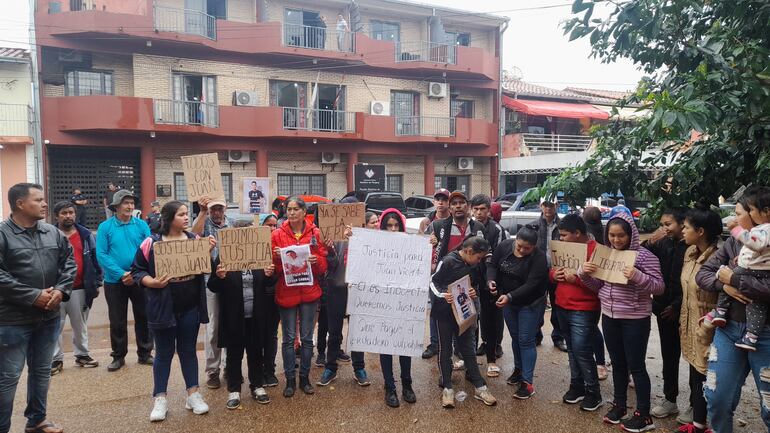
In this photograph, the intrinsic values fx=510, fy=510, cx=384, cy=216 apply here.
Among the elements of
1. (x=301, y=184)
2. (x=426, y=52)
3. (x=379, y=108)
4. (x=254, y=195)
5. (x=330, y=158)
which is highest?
(x=426, y=52)

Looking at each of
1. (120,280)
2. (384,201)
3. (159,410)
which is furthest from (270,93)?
(159,410)

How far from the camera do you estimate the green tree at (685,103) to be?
3.73 m

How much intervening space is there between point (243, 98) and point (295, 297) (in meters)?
16.7

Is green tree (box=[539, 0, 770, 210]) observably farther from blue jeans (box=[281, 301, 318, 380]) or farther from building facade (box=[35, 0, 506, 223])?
building facade (box=[35, 0, 506, 223])

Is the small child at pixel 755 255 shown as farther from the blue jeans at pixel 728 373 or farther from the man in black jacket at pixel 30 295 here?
the man in black jacket at pixel 30 295

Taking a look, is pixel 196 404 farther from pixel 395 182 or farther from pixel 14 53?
pixel 395 182

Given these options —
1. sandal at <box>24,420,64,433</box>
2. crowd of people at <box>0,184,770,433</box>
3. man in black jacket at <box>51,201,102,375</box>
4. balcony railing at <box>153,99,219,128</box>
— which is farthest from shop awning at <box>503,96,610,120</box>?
sandal at <box>24,420,64,433</box>

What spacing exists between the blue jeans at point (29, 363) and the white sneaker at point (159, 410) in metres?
0.85

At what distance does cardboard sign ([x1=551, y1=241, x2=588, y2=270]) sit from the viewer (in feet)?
15.3

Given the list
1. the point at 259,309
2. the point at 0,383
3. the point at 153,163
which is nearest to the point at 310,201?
the point at 153,163

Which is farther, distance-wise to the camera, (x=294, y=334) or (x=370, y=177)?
(x=370, y=177)

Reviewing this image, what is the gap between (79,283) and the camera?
19.1ft

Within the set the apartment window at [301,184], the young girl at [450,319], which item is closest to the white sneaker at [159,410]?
the young girl at [450,319]

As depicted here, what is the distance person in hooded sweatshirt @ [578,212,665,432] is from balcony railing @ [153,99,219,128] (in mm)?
17560
